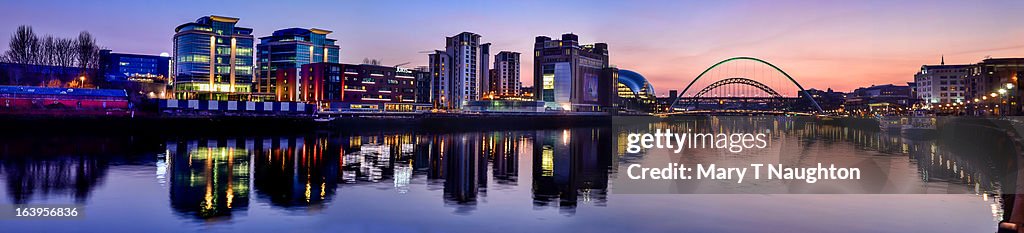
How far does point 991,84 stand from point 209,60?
561 feet

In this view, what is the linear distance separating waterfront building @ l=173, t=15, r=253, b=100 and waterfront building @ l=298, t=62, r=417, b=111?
19.5m

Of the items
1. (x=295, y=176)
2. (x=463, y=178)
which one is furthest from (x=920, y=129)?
(x=295, y=176)

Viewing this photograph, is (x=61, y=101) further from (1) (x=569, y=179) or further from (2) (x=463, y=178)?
(1) (x=569, y=179)

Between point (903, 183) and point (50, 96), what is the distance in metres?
87.5

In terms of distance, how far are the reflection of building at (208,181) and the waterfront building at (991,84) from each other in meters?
105

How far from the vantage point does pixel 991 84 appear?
5502 inches

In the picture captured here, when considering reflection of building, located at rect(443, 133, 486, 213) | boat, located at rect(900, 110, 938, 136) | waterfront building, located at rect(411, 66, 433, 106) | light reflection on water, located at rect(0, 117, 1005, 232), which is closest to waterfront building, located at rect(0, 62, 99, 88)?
light reflection on water, located at rect(0, 117, 1005, 232)

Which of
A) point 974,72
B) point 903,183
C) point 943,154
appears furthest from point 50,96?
point 974,72

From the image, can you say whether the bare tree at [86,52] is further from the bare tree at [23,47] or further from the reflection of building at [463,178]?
the reflection of building at [463,178]

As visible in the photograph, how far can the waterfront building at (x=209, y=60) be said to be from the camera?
165 m

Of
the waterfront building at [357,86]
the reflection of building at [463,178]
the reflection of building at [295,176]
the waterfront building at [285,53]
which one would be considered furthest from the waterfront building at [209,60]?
the reflection of building at [463,178]

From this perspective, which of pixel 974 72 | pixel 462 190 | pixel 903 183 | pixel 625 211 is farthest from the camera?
pixel 974 72

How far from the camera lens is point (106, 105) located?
281 ft

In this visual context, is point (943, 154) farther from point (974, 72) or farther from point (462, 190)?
point (974, 72)
